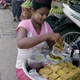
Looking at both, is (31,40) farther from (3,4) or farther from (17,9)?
(3,4)

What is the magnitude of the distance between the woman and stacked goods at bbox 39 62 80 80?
0.79 feet

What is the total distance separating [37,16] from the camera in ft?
6.21

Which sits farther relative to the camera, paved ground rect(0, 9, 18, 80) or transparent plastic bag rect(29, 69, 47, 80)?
paved ground rect(0, 9, 18, 80)

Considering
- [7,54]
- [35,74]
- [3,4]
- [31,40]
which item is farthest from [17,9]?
[35,74]

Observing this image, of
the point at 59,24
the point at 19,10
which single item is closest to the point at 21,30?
the point at 59,24

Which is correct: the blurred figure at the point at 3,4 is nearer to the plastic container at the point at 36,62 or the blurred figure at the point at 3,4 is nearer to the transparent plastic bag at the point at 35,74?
the plastic container at the point at 36,62

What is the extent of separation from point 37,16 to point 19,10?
6647 mm

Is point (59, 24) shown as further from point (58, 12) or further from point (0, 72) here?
point (0, 72)

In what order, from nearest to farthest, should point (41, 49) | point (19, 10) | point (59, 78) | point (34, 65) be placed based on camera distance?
point (59, 78), point (34, 65), point (41, 49), point (19, 10)

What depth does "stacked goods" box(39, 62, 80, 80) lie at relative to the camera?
61.8 inches

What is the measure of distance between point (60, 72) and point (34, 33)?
0.56 meters

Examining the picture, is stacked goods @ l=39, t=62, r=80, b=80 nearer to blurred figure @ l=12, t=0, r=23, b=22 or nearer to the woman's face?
the woman's face

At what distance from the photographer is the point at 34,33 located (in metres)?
1.96

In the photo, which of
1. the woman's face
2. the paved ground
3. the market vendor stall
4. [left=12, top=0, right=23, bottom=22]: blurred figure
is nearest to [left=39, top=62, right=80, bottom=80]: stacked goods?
the market vendor stall
